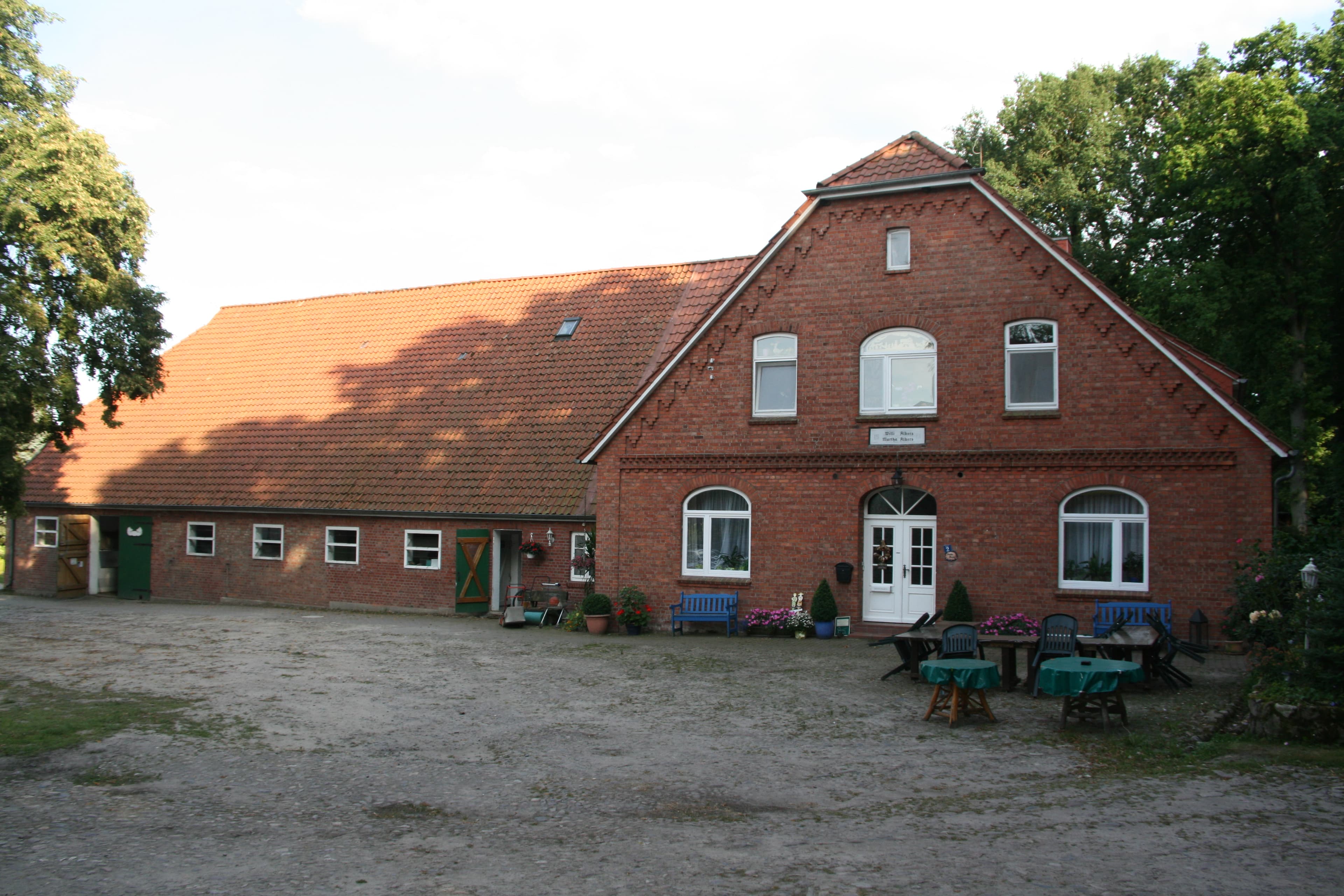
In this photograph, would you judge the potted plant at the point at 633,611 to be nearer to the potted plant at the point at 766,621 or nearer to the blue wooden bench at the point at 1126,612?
the potted plant at the point at 766,621

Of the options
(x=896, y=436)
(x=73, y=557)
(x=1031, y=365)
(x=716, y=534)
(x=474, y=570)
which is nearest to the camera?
(x=1031, y=365)

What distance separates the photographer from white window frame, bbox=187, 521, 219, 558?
80.8 feet

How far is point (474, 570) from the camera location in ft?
70.3

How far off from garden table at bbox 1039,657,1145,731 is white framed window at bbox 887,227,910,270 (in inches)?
338

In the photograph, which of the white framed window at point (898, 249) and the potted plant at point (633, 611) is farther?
the potted plant at point (633, 611)

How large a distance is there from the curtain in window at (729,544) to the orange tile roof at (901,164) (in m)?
6.18

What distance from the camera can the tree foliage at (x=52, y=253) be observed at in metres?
16.7

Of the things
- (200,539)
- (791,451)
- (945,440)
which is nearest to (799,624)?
(791,451)

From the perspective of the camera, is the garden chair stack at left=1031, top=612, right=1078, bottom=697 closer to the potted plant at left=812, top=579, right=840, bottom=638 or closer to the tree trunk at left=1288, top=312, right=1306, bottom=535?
the potted plant at left=812, top=579, right=840, bottom=638

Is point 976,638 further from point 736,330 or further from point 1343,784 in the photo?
point 736,330

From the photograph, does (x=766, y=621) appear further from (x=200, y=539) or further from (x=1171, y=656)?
(x=200, y=539)

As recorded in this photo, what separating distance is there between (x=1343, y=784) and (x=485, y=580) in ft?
54.2

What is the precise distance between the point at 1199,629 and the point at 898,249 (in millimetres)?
7635

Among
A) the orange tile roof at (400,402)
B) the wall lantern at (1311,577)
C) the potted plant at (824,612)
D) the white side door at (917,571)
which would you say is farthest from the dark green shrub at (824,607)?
the wall lantern at (1311,577)
